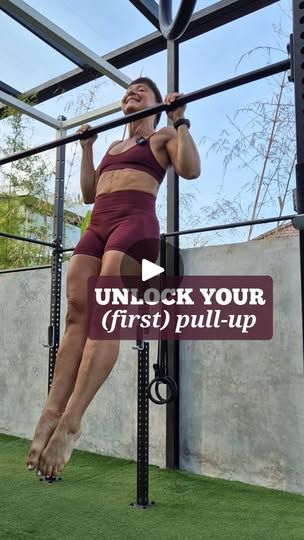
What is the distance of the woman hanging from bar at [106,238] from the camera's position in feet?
4.08

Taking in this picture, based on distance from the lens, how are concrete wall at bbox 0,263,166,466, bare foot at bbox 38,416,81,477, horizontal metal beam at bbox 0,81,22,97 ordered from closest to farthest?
bare foot at bbox 38,416,81,477 < concrete wall at bbox 0,263,166,466 < horizontal metal beam at bbox 0,81,22,97

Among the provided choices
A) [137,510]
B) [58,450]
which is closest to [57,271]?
[137,510]

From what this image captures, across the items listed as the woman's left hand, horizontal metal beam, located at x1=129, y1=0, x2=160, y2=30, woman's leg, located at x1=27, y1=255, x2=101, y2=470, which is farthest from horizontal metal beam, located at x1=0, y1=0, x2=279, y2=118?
woman's leg, located at x1=27, y1=255, x2=101, y2=470

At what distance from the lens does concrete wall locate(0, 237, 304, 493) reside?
2908 millimetres

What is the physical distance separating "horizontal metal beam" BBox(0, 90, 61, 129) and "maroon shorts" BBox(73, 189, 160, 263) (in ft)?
7.40

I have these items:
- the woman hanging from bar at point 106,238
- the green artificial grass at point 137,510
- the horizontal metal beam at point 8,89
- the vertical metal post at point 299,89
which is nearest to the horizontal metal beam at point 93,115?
the horizontal metal beam at point 8,89

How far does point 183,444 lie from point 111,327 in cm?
227

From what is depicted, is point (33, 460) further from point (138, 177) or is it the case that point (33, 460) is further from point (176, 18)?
point (176, 18)

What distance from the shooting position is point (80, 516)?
2.41m

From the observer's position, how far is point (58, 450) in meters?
1.20

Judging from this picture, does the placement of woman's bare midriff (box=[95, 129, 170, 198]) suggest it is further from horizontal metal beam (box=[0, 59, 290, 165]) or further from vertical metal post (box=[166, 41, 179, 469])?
vertical metal post (box=[166, 41, 179, 469])

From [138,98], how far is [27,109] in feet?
6.79

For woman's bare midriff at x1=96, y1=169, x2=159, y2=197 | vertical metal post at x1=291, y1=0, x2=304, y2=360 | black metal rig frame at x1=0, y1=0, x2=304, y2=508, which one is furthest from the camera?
black metal rig frame at x1=0, y1=0, x2=304, y2=508

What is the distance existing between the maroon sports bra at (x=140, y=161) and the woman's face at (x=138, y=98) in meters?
0.14
